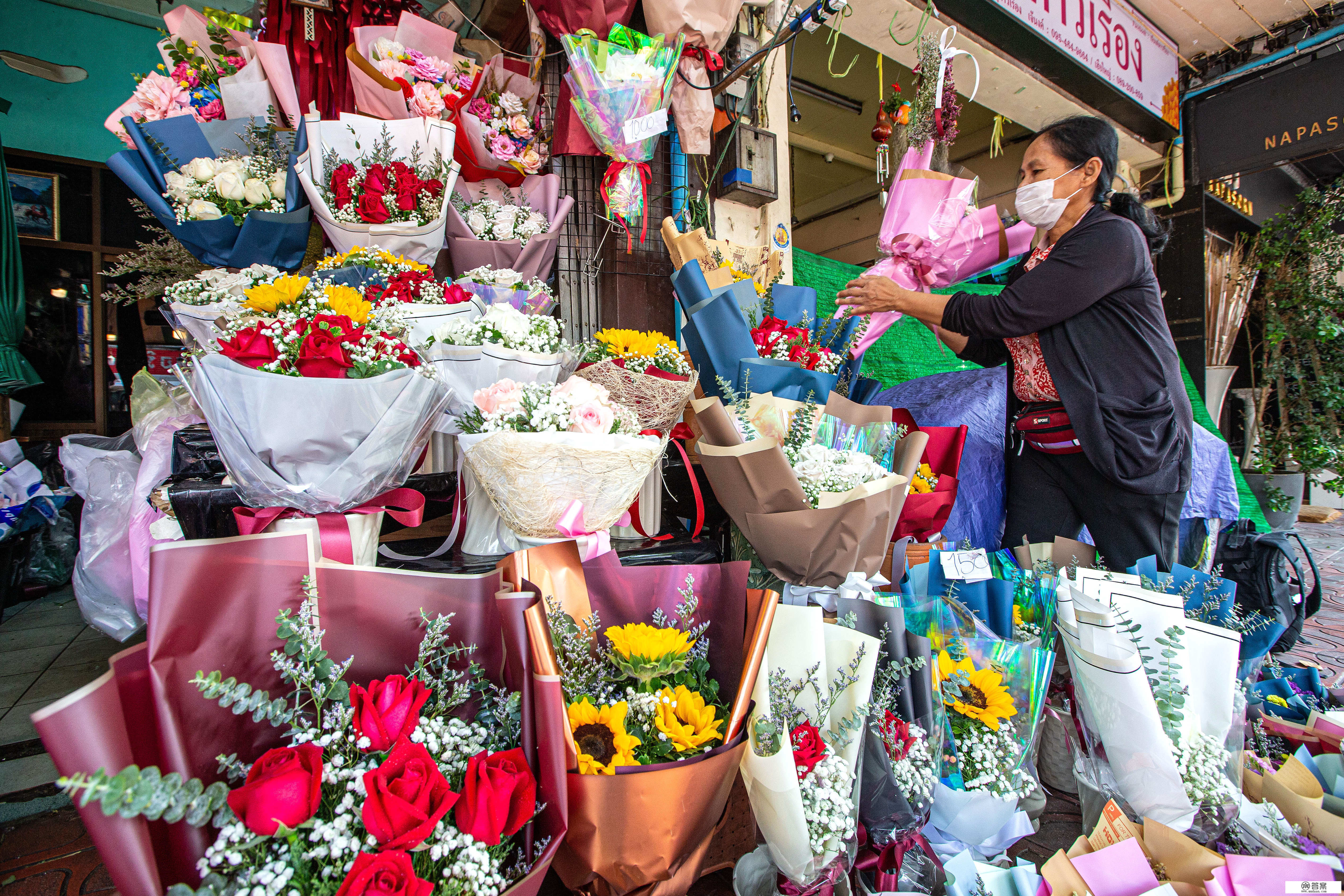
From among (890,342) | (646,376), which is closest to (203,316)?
(646,376)

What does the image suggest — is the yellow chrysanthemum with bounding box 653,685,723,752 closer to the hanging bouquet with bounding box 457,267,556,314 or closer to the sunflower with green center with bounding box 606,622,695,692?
the sunflower with green center with bounding box 606,622,695,692

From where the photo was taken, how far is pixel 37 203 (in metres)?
4.95

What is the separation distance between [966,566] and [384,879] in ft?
4.88

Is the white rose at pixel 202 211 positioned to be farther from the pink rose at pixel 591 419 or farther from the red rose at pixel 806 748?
the red rose at pixel 806 748

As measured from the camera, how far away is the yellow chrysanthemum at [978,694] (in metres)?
1.31

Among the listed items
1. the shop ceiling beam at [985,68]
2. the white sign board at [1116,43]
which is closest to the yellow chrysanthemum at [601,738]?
the shop ceiling beam at [985,68]

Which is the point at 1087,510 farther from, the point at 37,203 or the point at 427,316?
the point at 37,203

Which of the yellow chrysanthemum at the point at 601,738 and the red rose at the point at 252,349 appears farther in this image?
the red rose at the point at 252,349

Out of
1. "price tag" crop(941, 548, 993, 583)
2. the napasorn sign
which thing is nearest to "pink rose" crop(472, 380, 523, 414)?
"price tag" crop(941, 548, 993, 583)

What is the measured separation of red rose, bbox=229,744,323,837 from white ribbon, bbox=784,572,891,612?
3.38ft

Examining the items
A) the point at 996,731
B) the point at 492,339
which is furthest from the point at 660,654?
the point at 492,339

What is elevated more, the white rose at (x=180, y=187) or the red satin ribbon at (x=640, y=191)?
the red satin ribbon at (x=640, y=191)

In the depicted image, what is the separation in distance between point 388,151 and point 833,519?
2268 mm

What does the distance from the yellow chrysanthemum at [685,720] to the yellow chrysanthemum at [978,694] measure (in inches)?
22.9
